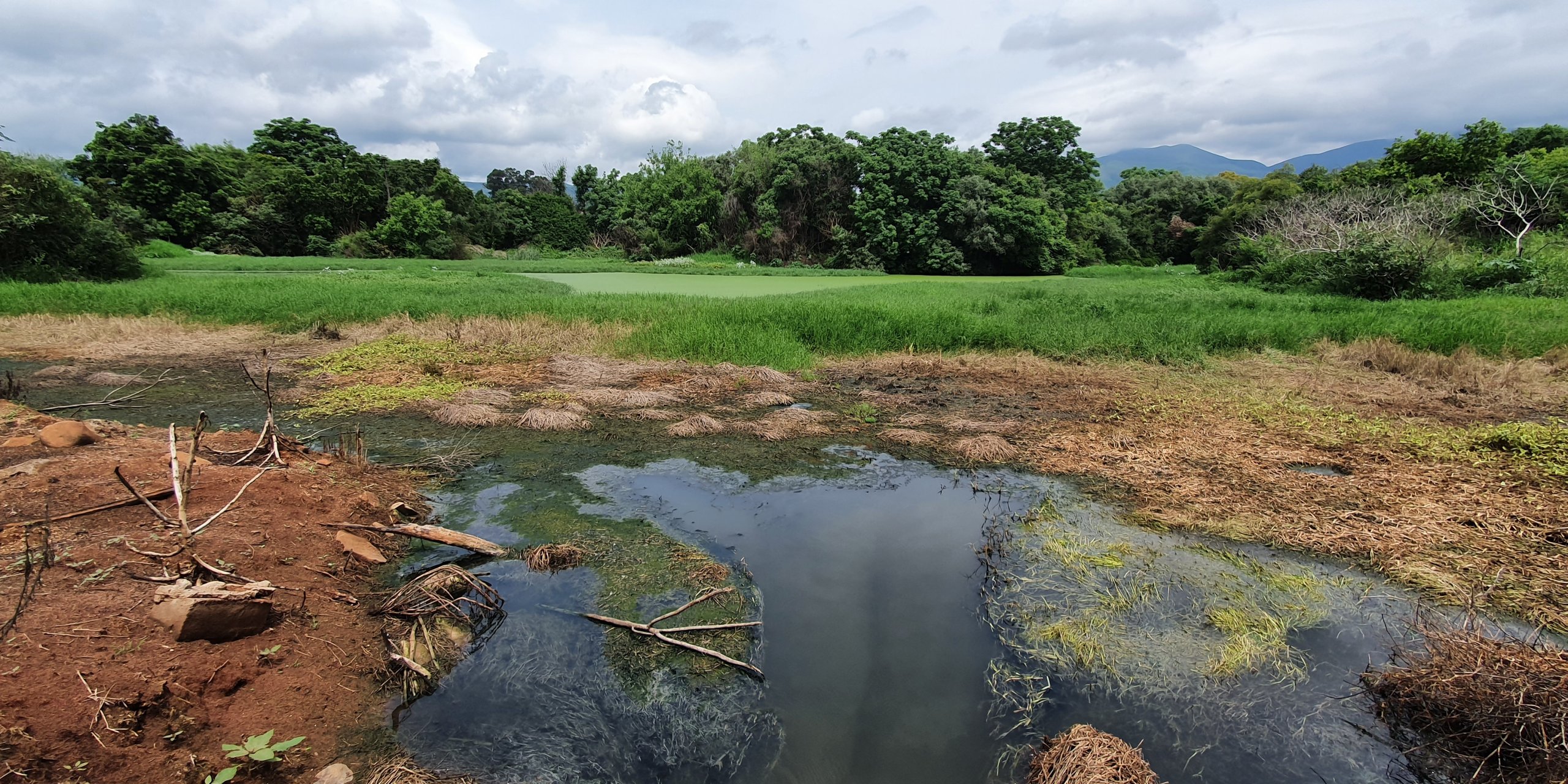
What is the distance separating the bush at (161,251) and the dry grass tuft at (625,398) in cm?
2832

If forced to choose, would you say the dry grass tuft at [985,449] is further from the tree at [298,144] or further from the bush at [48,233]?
the tree at [298,144]

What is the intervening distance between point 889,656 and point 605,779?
157cm

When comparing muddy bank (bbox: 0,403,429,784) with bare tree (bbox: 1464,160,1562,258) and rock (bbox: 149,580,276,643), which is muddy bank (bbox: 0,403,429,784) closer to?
rock (bbox: 149,580,276,643)

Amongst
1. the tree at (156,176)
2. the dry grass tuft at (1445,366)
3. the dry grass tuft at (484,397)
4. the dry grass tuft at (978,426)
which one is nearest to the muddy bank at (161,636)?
the dry grass tuft at (484,397)

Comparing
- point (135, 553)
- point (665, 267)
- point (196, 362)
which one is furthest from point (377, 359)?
point (665, 267)

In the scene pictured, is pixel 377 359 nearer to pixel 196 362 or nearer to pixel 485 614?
pixel 196 362

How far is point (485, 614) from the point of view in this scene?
3863 mm

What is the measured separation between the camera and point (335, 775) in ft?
8.57

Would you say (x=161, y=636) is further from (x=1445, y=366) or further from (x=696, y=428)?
(x=1445, y=366)

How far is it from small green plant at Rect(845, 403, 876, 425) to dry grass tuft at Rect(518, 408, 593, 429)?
10.1ft

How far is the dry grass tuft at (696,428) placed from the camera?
7.45 metres

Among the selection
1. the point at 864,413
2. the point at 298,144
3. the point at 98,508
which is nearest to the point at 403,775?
the point at 98,508

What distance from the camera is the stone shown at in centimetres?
260

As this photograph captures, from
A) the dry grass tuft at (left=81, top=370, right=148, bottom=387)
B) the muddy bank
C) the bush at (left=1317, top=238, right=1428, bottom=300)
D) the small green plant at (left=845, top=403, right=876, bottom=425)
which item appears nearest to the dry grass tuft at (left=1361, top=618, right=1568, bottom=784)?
the muddy bank
